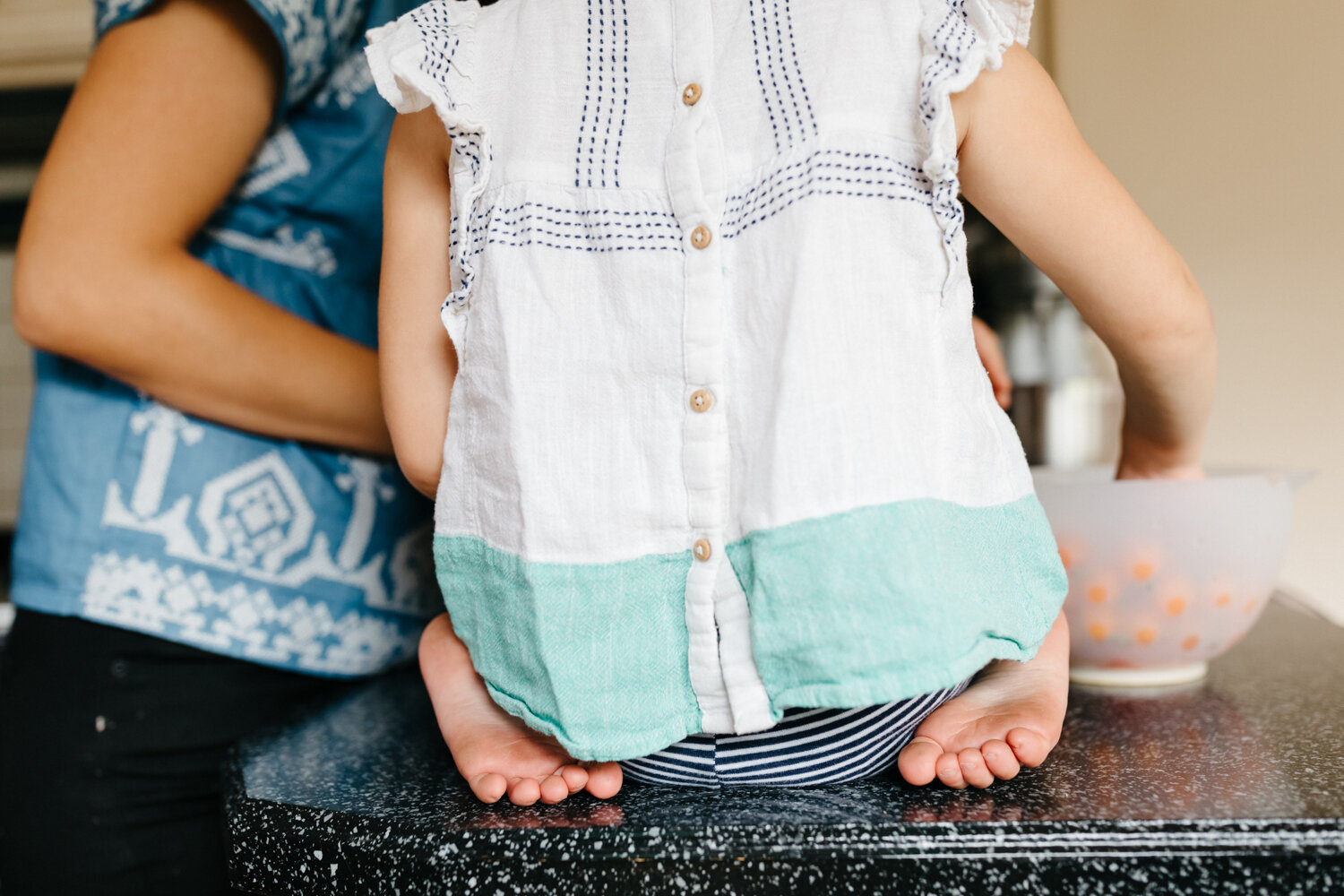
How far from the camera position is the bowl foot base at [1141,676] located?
2.35 feet

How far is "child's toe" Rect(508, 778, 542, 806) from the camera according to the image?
0.48m

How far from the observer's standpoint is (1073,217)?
448mm

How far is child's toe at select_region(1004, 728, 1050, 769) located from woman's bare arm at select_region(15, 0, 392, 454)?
525mm

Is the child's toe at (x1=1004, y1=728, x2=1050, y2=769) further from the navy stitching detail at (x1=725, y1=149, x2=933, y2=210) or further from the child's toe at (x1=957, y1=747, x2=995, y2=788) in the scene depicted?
the navy stitching detail at (x1=725, y1=149, x2=933, y2=210)

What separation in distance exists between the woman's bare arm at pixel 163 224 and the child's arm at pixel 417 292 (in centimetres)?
16

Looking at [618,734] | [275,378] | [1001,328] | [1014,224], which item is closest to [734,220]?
[1014,224]

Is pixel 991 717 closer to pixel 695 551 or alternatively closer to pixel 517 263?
pixel 695 551

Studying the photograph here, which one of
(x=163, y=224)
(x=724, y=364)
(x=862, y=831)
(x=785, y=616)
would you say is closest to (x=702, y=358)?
(x=724, y=364)

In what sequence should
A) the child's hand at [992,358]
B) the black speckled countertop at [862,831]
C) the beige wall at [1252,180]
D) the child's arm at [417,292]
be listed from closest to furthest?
the black speckled countertop at [862,831] → the child's arm at [417,292] → the child's hand at [992,358] → the beige wall at [1252,180]

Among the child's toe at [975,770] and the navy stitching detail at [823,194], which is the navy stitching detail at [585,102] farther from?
the child's toe at [975,770]

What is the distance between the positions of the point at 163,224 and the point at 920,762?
1.93ft

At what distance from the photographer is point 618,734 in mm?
450

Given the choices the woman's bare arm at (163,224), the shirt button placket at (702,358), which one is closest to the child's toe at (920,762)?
the shirt button placket at (702,358)

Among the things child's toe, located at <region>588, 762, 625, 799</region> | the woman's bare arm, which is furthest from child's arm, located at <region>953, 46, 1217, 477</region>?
the woman's bare arm
